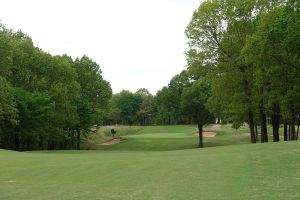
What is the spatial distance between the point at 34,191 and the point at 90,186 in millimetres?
1805

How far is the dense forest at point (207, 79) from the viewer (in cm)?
3500

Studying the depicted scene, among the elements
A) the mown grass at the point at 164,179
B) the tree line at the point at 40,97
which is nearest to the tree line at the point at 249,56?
the mown grass at the point at 164,179

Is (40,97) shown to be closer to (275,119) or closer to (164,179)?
(275,119)

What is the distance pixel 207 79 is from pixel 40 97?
69.0 feet

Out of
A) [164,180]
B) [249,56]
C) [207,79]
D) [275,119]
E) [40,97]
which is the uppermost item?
[249,56]

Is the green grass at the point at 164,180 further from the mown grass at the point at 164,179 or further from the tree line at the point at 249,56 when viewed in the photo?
the tree line at the point at 249,56

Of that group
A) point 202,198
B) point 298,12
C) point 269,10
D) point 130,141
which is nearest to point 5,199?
point 202,198

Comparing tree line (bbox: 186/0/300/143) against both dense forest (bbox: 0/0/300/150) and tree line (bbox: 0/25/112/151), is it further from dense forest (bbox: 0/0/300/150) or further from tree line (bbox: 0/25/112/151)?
tree line (bbox: 0/25/112/151)

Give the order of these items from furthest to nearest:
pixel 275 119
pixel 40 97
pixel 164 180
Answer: pixel 40 97 < pixel 275 119 < pixel 164 180

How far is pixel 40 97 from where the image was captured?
51.3 m

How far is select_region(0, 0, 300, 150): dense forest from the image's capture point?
115 feet

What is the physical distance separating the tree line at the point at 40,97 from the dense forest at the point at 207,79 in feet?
0.40

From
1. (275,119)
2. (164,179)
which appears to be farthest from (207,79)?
(164,179)

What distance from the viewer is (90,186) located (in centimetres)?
1399
